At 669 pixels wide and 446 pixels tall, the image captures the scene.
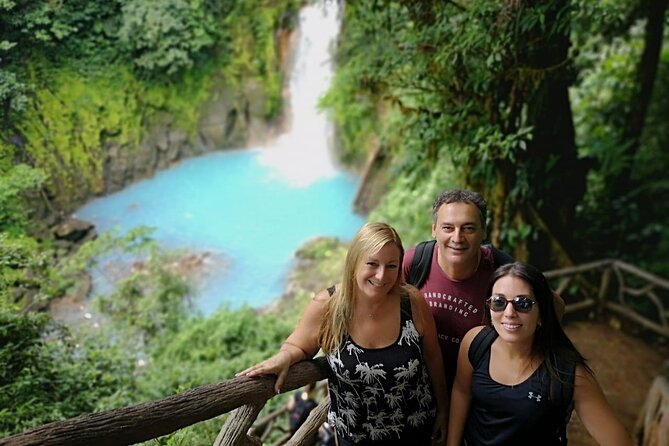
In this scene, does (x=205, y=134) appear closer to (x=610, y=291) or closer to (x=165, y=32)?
(x=165, y=32)

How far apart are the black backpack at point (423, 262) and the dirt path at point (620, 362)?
2552 mm

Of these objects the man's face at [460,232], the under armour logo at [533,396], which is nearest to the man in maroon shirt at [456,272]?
the man's face at [460,232]

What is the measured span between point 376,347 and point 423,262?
0.52m

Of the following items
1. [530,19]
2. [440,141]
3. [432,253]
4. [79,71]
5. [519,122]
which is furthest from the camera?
[79,71]

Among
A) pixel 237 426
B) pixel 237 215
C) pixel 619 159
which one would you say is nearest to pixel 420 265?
pixel 237 426

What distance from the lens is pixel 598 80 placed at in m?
8.30

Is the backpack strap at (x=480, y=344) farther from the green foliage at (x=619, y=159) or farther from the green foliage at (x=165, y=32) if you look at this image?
the green foliage at (x=165, y=32)

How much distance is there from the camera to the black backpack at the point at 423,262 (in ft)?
6.94

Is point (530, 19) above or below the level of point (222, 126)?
above

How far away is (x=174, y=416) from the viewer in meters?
1.67

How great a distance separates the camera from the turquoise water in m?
9.57

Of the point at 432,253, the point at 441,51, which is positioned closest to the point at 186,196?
the point at 441,51

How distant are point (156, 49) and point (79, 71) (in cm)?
379

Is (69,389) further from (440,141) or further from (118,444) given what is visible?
(440,141)
